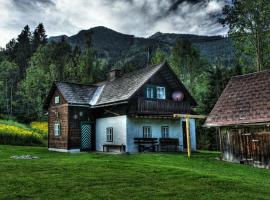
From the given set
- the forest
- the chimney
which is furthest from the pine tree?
the chimney

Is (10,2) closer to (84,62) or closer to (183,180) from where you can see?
(183,180)

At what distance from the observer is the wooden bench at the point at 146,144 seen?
2650cm

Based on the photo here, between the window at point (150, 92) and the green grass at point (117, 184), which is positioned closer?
the green grass at point (117, 184)

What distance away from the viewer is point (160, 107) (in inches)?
1116

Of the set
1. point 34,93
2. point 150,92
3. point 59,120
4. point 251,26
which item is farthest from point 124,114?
point 34,93

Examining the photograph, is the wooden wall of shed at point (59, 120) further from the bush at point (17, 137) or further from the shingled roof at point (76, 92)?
the bush at point (17, 137)

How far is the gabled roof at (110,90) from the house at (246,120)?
7.32m

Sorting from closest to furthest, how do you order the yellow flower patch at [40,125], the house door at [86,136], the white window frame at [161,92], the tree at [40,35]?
→ the white window frame at [161,92] < the house door at [86,136] < the yellow flower patch at [40,125] < the tree at [40,35]

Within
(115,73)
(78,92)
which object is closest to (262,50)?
(115,73)

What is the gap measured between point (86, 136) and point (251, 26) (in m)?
21.0

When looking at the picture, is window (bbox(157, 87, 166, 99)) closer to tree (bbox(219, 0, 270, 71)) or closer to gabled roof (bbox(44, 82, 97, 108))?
gabled roof (bbox(44, 82, 97, 108))

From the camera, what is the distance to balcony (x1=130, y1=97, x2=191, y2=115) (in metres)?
26.9

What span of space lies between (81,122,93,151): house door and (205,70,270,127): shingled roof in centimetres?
1201

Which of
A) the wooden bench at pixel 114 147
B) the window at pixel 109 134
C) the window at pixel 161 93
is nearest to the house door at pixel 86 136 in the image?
the wooden bench at pixel 114 147
